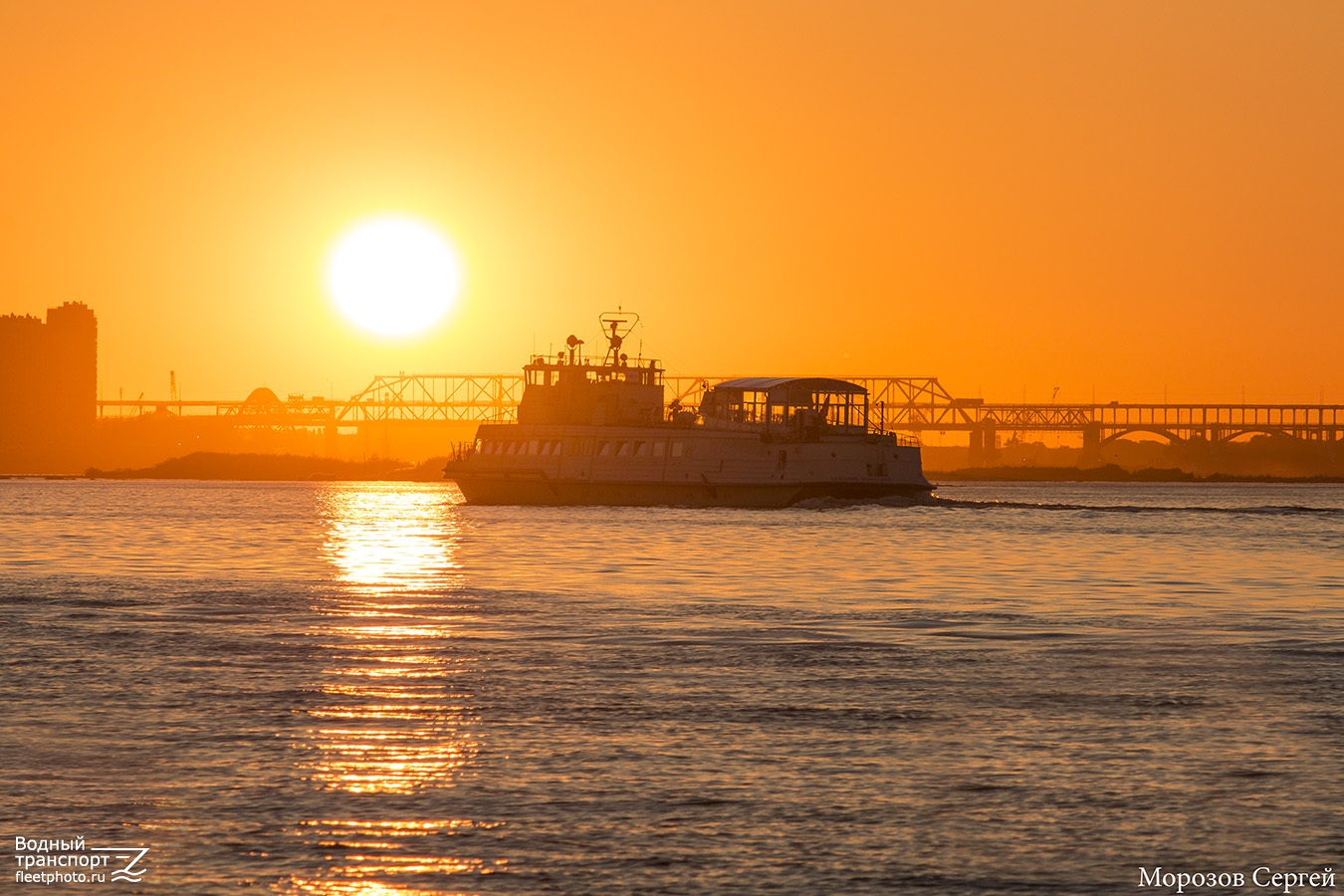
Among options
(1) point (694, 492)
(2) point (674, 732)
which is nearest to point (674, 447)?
(1) point (694, 492)

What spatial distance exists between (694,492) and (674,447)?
339 cm

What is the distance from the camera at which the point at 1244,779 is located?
15.1 meters

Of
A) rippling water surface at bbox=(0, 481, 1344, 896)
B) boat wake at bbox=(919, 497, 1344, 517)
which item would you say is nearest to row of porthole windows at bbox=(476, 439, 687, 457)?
boat wake at bbox=(919, 497, 1344, 517)

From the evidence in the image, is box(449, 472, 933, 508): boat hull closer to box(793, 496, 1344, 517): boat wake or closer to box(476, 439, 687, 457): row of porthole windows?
box(793, 496, 1344, 517): boat wake

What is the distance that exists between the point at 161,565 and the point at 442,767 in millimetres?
36445

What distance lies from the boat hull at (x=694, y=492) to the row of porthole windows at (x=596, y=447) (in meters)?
1.89

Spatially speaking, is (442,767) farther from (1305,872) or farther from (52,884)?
(1305,872)

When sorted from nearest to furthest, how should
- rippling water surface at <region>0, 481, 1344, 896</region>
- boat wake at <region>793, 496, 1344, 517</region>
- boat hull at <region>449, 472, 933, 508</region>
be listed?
rippling water surface at <region>0, 481, 1344, 896</region> → boat hull at <region>449, 472, 933, 508</region> → boat wake at <region>793, 496, 1344, 517</region>

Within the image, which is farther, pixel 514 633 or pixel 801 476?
pixel 801 476

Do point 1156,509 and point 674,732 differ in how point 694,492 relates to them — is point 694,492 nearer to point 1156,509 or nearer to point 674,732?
point 1156,509

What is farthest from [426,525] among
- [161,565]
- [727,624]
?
[727,624]

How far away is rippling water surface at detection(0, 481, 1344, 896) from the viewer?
12.4 m

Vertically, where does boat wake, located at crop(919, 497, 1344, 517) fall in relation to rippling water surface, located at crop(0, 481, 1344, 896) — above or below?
below

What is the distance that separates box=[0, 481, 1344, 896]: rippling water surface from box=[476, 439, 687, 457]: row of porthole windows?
59.0 m
